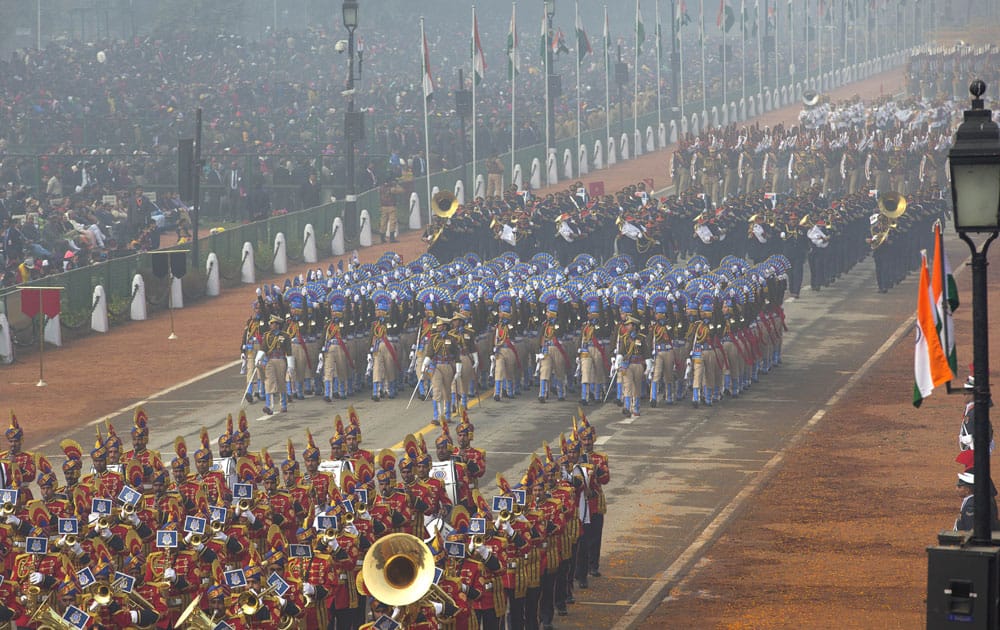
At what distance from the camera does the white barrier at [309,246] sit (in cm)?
4750

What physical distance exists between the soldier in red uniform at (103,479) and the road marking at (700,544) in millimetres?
5499

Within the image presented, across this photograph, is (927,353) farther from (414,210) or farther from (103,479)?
(414,210)

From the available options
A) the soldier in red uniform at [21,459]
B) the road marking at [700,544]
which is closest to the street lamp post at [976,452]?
the road marking at [700,544]

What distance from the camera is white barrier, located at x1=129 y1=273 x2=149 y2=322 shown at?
130ft

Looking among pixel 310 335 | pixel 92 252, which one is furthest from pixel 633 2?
pixel 310 335

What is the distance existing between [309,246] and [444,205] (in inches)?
198

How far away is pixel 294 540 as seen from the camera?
18.9m

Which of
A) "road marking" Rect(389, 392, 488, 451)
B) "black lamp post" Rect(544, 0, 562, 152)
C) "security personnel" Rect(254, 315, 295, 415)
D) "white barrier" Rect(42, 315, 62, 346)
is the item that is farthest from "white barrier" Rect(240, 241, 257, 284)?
"black lamp post" Rect(544, 0, 562, 152)

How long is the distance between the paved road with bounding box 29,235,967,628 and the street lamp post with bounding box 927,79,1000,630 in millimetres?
9094

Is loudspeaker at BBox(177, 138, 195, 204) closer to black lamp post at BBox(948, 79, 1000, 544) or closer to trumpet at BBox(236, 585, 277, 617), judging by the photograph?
trumpet at BBox(236, 585, 277, 617)

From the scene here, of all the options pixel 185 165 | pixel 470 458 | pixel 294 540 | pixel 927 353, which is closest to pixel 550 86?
pixel 185 165

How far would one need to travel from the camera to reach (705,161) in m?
57.3

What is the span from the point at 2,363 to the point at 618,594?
59.0 ft

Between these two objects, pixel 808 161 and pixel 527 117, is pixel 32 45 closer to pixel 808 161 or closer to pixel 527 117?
pixel 527 117
